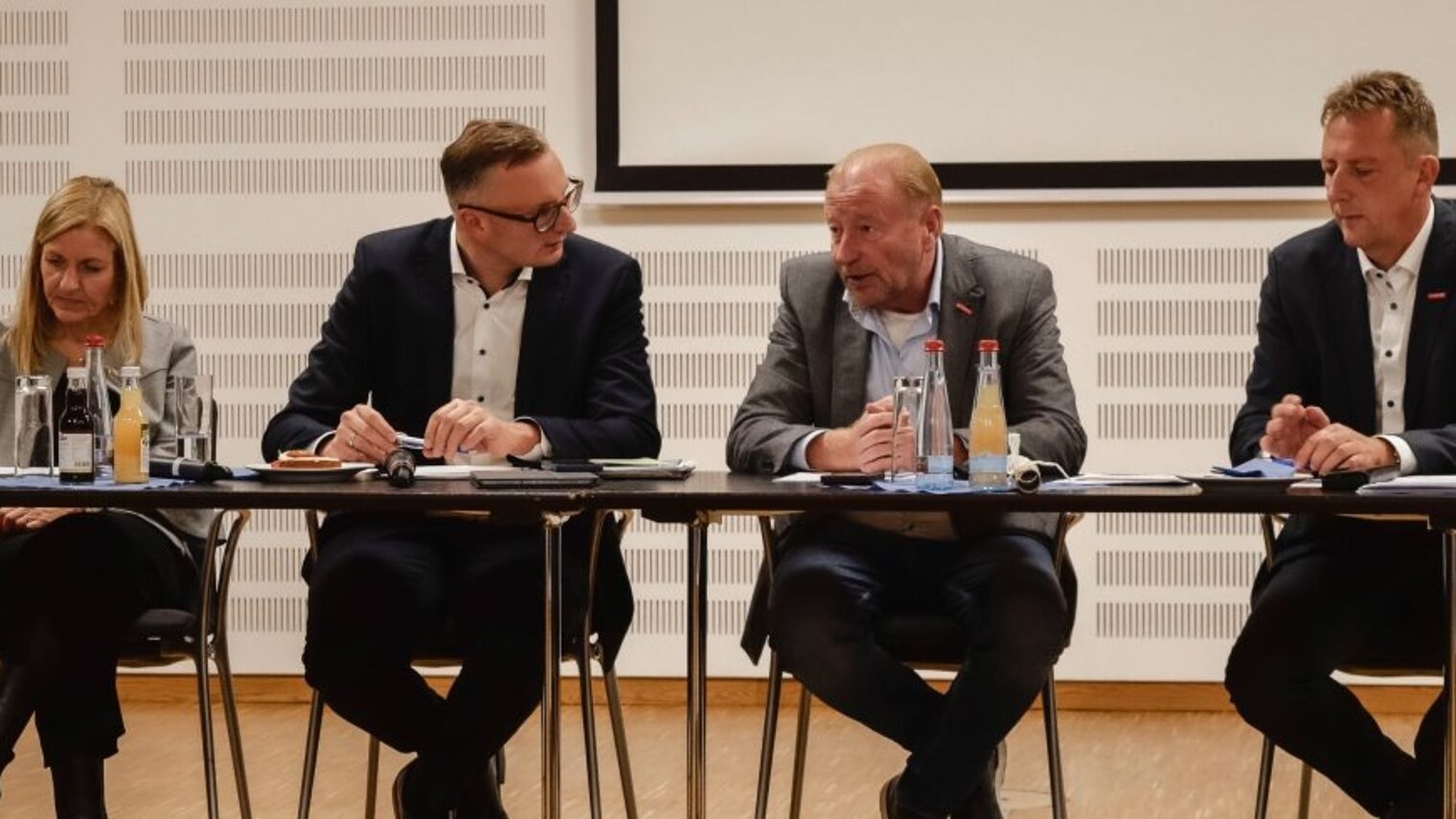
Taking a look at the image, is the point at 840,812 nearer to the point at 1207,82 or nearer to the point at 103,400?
the point at 103,400

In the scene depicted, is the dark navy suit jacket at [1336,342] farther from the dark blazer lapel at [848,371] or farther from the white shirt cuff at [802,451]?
the white shirt cuff at [802,451]

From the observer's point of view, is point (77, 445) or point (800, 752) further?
point (800, 752)

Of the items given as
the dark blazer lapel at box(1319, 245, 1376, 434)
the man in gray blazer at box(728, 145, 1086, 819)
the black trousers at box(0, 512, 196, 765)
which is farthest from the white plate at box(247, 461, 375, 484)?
the dark blazer lapel at box(1319, 245, 1376, 434)

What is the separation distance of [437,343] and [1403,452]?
1735 mm

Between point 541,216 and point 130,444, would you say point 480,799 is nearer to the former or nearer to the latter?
point 130,444

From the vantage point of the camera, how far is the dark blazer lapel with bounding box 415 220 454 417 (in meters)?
3.57

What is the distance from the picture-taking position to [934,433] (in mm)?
2906

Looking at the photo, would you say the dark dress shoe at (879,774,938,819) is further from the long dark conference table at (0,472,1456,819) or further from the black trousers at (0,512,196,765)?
the black trousers at (0,512,196,765)

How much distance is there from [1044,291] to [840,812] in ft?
3.99

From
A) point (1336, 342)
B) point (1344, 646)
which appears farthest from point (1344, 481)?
point (1336, 342)

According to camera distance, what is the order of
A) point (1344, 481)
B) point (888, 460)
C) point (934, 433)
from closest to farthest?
point (1344, 481) → point (934, 433) → point (888, 460)

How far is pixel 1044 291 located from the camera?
3.46 m

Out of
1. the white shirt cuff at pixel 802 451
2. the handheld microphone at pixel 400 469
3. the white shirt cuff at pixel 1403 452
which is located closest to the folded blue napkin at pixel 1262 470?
the white shirt cuff at pixel 1403 452

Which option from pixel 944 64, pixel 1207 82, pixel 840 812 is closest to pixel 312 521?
pixel 840 812
